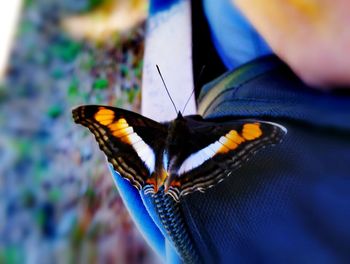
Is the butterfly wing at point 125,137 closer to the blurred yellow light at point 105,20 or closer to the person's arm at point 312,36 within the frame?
the person's arm at point 312,36

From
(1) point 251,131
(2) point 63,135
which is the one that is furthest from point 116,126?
(2) point 63,135

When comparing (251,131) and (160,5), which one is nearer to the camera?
(251,131)

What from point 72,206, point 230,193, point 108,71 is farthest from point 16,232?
point 230,193

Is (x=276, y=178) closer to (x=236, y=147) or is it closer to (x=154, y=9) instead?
(x=236, y=147)

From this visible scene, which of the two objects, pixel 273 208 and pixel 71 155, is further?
pixel 71 155

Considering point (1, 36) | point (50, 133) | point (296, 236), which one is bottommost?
point (296, 236)

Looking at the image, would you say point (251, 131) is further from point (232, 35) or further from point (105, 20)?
point (105, 20)

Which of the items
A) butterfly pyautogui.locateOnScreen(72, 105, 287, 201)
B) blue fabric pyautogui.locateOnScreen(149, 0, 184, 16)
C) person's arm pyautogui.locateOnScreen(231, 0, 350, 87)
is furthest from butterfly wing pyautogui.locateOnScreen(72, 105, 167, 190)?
blue fabric pyautogui.locateOnScreen(149, 0, 184, 16)
